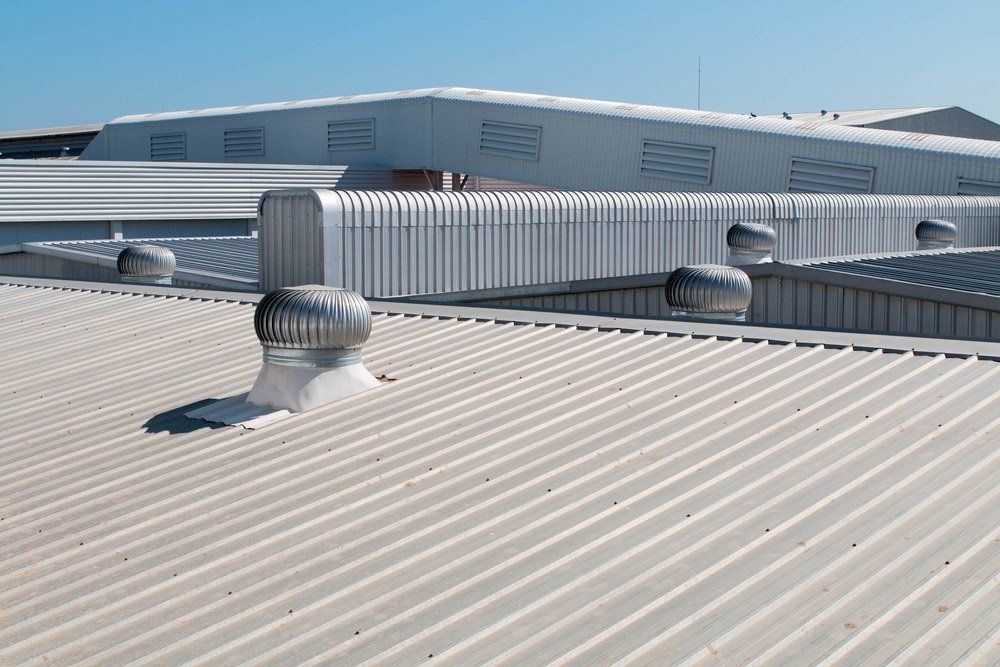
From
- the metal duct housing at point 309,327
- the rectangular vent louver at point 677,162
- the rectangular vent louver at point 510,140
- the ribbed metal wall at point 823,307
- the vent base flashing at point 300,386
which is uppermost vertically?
the rectangular vent louver at point 510,140

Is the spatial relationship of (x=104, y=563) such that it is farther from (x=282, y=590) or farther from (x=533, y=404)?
(x=533, y=404)

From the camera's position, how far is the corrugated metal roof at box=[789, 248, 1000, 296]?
1616 centimetres

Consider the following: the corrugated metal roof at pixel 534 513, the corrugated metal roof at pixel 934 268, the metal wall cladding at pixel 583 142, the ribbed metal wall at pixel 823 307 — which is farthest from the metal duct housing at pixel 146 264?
the metal wall cladding at pixel 583 142

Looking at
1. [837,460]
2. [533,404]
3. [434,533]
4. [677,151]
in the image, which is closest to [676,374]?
[533,404]

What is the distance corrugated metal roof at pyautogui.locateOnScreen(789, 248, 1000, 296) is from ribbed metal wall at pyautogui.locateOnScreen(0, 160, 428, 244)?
22.2m

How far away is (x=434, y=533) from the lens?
5684mm

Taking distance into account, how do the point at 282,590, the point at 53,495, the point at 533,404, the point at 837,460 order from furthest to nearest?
1. the point at 533,404
2. the point at 53,495
3. the point at 837,460
4. the point at 282,590

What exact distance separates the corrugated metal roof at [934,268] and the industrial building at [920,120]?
30577 millimetres

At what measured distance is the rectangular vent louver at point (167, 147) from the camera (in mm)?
50781

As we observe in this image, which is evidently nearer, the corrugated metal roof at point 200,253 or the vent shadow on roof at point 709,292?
the vent shadow on roof at point 709,292

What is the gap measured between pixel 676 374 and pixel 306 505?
3221 mm

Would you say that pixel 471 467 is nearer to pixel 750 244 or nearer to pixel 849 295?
pixel 849 295

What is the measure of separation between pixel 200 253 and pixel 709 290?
14.3m

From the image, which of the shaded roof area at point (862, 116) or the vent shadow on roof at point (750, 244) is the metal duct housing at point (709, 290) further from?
the shaded roof area at point (862, 116)
